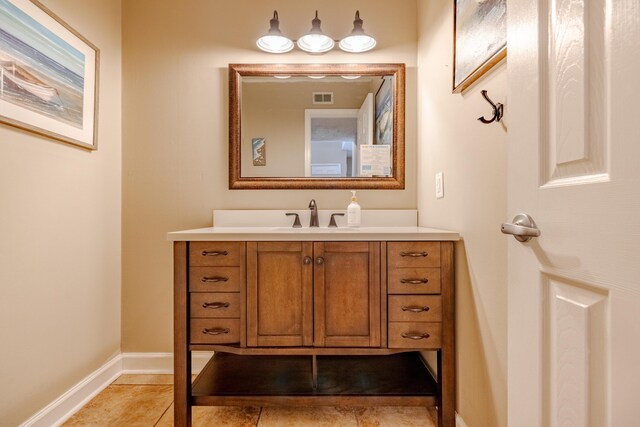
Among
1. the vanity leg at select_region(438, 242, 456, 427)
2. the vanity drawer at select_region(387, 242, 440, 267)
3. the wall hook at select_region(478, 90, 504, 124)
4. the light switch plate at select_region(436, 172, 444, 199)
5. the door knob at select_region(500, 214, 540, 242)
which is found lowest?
the vanity leg at select_region(438, 242, 456, 427)

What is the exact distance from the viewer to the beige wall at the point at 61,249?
128 centimetres

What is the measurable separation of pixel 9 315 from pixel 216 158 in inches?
46.7

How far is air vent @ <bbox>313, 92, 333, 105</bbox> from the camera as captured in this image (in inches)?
76.8

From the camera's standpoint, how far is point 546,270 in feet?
2.14

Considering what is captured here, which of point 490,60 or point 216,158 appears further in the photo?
point 216,158

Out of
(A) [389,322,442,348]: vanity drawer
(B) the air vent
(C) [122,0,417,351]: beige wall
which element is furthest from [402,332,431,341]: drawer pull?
(B) the air vent

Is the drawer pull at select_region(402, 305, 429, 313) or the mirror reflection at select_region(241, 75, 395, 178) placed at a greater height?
the mirror reflection at select_region(241, 75, 395, 178)

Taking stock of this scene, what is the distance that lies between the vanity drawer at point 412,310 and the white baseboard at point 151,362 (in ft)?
4.01

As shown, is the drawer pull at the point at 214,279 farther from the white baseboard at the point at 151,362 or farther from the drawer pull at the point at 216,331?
the white baseboard at the point at 151,362

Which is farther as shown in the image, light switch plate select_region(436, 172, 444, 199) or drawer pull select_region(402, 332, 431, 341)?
light switch plate select_region(436, 172, 444, 199)

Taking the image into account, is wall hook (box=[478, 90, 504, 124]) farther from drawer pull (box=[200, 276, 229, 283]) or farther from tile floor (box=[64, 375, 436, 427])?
tile floor (box=[64, 375, 436, 427])

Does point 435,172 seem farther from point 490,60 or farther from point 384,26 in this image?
point 384,26

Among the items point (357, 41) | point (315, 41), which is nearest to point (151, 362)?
point (315, 41)

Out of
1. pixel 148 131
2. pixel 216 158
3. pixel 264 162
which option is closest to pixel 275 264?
pixel 264 162
